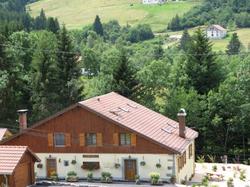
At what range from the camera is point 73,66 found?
59.6 m

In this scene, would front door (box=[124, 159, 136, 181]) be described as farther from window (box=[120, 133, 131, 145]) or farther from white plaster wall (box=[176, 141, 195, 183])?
white plaster wall (box=[176, 141, 195, 183])

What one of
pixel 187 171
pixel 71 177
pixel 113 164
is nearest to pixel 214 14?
pixel 187 171

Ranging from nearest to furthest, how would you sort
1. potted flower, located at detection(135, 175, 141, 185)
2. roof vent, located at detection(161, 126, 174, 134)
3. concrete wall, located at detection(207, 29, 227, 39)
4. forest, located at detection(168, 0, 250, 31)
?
potted flower, located at detection(135, 175, 141, 185) < roof vent, located at detection(161, 126, 174, 134) < concrete wall, located at detection(207, 29, 227, 39) < forest, located at detection(168, 0, 250, 31)

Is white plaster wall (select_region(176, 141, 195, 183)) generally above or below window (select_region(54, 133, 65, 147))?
below

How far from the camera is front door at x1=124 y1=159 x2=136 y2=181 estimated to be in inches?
1494

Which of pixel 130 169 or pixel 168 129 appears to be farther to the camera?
pixel 168 129

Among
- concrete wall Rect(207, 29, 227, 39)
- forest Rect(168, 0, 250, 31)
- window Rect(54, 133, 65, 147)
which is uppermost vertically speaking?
window Rect(54, 133, 65, 147)

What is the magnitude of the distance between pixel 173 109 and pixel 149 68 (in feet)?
22.4

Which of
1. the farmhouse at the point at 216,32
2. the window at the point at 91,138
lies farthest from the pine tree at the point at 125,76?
the farmhouse at the point at 216,32

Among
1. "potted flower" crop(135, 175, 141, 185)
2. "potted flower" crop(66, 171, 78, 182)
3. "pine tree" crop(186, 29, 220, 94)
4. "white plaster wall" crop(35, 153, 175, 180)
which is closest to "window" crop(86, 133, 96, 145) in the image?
"white plaster wall" crop(35, 153, 175, 180)

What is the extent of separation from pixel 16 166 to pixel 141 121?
10259mm

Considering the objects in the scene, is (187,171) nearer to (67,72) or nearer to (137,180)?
(137,180)

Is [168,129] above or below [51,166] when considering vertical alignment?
above

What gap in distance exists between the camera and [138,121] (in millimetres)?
39844
